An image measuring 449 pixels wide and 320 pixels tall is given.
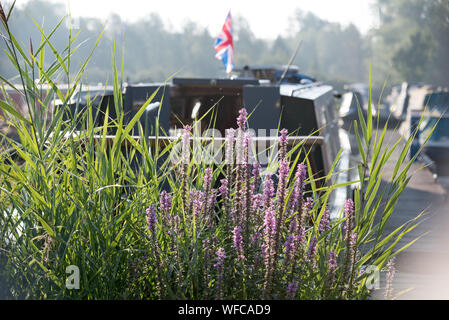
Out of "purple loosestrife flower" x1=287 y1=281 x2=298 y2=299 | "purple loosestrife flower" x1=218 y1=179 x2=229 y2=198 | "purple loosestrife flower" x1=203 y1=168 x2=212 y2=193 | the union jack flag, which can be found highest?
the union jack flag

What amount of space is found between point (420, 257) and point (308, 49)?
105501 mm

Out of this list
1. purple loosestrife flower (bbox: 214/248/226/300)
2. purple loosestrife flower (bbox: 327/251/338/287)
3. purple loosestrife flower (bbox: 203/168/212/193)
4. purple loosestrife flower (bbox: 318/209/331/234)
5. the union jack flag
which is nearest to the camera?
purple loosestrife flower (bbox: 214/248/226/300)

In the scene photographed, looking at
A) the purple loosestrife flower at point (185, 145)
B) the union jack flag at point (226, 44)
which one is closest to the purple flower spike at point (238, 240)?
the purple loosestrife flower at point (185, 145)

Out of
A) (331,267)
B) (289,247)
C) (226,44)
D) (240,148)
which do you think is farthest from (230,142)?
(226,44)

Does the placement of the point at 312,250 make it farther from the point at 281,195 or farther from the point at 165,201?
the point at 165,201

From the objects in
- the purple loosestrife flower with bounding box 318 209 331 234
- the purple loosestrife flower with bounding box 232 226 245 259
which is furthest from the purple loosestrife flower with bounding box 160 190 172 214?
the purple loosestrife flower with bounding box 318 209 331 234

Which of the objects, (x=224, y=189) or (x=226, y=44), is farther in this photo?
(x=226, y=44)

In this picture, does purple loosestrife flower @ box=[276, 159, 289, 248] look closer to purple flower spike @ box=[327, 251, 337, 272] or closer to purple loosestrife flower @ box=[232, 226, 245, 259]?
purple loosestrife flower @ box=[232, 226, 245, 259]

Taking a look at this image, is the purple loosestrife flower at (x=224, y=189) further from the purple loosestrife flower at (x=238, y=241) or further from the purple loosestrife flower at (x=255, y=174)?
the purple loosestrife flower at (x=238, y=241)

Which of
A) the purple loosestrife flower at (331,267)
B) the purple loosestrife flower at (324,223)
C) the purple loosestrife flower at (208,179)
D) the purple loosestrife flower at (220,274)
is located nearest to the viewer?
the purple loosestrife flower at (220,274)

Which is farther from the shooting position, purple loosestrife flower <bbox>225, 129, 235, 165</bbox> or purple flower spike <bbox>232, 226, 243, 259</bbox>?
purple loosestrife flower <bbox>225, 129, 235, 165</bbox>

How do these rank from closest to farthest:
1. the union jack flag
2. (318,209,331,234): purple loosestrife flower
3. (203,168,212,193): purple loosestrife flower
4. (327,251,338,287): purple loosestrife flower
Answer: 1. (327,251,338,287): purple loosestrife flower
2. (203,168,212,193): purple loosestrife flower
3. (318,209,331,234): purple loosestrife flower
4. the union jack flag

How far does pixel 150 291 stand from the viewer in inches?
85.7
